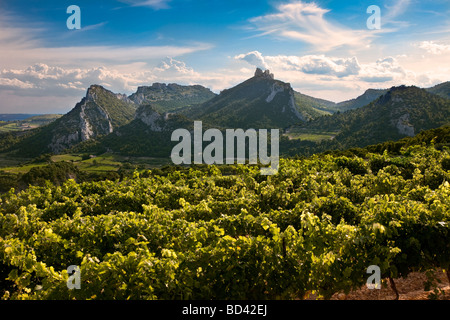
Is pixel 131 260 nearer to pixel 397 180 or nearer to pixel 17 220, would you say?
pixel 17 220

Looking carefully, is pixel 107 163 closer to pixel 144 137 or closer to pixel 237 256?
pixel 144 137

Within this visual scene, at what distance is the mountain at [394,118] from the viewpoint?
101000 millimetres

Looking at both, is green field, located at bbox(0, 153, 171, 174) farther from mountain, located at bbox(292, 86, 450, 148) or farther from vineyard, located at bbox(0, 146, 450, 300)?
vineyard, located at bbox(0, 146, 450, 300)

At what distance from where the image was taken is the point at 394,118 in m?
111

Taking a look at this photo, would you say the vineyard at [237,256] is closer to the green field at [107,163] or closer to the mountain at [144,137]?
the green field at [107,163]

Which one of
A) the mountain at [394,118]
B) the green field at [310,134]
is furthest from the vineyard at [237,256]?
the green field at [310,134]

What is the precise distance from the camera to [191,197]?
577 inches

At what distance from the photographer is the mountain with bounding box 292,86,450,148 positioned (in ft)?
331

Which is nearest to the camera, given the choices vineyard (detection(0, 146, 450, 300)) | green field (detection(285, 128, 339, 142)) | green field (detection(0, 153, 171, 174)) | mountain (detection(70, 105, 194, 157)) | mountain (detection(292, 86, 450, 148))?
vineyard (detection(0, 146, 450, 300))

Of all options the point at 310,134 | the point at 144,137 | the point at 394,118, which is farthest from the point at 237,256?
the point at 144,137

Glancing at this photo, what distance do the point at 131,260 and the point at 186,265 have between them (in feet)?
4.30

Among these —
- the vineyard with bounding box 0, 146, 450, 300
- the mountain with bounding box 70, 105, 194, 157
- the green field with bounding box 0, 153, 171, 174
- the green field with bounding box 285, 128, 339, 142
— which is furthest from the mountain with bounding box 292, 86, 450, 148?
the vineyard with bounding box 0, 146, 450, 300
